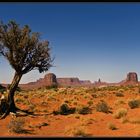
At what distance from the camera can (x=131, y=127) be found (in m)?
16.4

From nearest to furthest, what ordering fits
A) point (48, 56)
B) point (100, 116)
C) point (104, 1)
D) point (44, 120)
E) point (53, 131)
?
point (104, 1), point (53, 131), point (44, 120), point (100, 116), point (48, 56)

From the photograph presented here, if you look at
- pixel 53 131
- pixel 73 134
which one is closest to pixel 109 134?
pixel 73 134

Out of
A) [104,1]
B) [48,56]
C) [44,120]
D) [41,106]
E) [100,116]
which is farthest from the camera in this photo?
[41,106]

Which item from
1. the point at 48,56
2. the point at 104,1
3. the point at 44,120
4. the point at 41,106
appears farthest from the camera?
the point at 41,106

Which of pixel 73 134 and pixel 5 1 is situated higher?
pixel 5 1

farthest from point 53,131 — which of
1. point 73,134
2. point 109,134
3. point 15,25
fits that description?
point 15,25

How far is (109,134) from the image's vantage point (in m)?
15.0

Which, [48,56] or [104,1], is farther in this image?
[48,56]

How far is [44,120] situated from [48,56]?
18.5 ft

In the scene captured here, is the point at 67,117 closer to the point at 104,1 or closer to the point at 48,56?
the point at 48,56

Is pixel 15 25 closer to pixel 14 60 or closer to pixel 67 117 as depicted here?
pixel 14 60

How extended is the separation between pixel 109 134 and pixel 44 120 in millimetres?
5516

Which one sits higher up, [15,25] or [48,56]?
[15,25]

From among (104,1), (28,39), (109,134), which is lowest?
(109,134)
